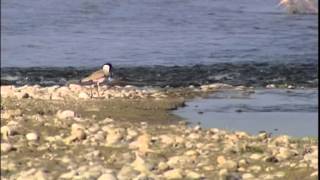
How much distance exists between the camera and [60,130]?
37.4ft

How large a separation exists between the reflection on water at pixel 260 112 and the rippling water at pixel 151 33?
7344 mm

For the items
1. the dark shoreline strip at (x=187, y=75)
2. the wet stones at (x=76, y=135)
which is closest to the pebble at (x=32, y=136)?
the wet stones at (x=76, y=135)

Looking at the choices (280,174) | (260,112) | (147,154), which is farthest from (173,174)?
(260,112)

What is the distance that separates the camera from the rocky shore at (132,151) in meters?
9.05

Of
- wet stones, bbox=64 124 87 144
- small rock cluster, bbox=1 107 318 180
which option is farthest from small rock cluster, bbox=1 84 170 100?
wet stones, bbox=64 124 87 144

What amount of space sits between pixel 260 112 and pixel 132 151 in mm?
6616

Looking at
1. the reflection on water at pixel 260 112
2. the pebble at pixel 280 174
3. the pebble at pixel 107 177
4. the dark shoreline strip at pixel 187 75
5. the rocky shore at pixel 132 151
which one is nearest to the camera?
the pebble at pixel 107 177

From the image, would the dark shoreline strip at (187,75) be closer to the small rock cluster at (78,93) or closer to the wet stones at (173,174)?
the small rock cluster at (78,93)

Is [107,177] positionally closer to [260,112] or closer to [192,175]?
[192,175]

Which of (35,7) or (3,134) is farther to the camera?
(35,7)

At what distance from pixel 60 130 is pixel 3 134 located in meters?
0.78

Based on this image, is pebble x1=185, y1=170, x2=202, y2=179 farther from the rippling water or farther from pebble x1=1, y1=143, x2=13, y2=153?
the rippling water

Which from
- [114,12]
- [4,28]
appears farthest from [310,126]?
[114,12]

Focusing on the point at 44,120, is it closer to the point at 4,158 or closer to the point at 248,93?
the point at 4,158
